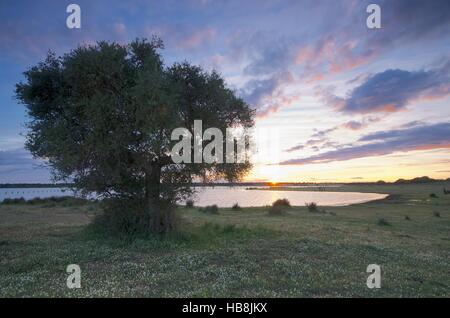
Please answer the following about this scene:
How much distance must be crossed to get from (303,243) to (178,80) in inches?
463

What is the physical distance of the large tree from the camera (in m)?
18.7

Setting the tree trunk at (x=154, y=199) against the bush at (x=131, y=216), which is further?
the bush at (x=131, y=216)

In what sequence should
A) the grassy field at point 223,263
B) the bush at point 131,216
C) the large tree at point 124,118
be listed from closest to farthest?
1. the grassy field at point 223,263
2. the large tree at point 124,118
3. the bush at point 131,216

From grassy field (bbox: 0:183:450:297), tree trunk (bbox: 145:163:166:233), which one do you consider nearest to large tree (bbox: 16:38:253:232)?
tree trunk (bbox: 145:163:166:233)

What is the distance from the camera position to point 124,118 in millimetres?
19078

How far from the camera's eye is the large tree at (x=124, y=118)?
18.7 metres

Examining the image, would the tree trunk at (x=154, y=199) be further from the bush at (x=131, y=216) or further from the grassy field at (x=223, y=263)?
the grassy field at (x=223, y=263)

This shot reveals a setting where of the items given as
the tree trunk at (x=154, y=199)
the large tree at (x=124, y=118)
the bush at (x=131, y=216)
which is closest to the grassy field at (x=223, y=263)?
the bush at (x=131, y=216)

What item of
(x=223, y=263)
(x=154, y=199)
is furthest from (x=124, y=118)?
(x=223, y=263)

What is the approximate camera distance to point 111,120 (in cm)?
1902

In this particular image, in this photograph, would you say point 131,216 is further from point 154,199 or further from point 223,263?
point 223,263

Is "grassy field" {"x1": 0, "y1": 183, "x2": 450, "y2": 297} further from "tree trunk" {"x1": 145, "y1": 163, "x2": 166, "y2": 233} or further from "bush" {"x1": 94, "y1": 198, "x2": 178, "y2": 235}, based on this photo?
"tree trunk" {"x1": 145, "y1": 163, "x2": 166, "y2": 233}
